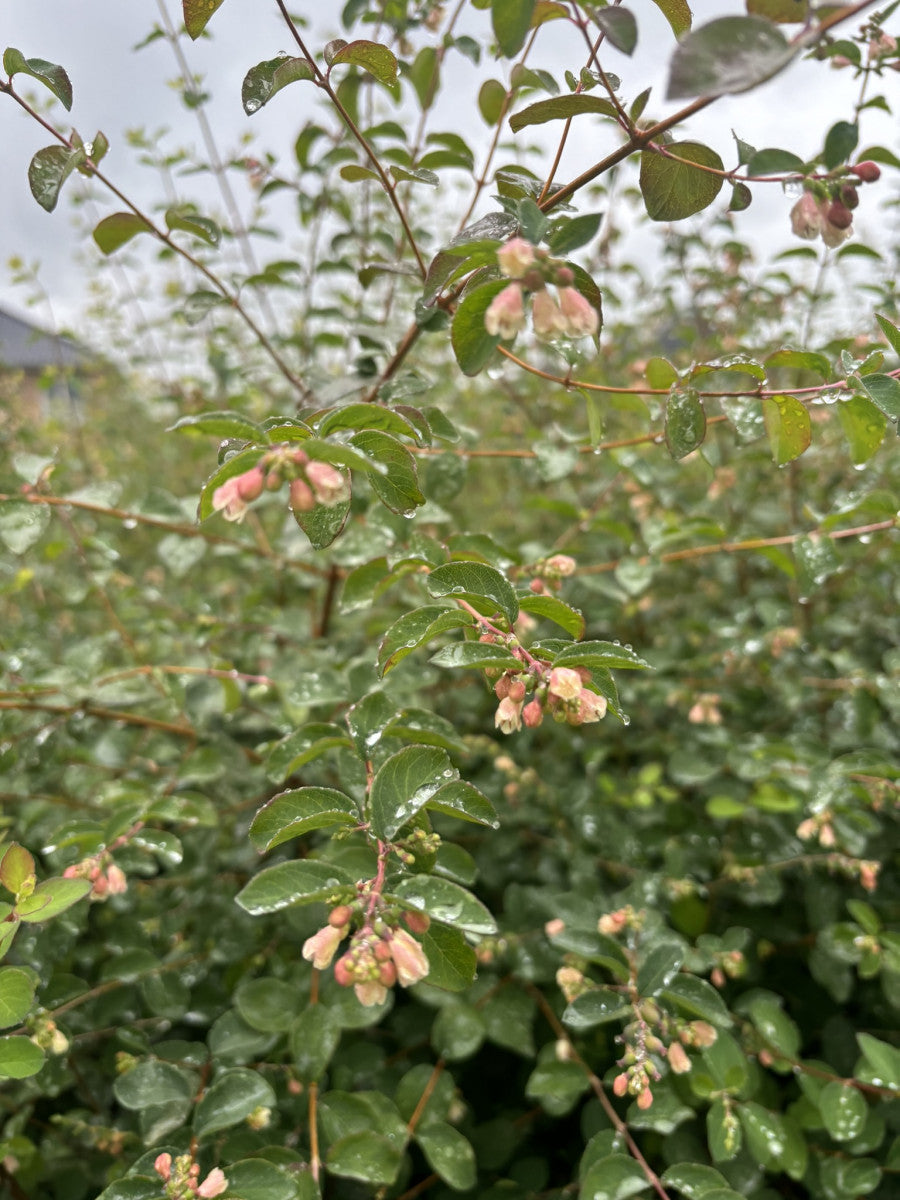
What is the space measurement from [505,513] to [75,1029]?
2.03 m

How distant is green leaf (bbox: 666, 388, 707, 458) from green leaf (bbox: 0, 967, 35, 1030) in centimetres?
103

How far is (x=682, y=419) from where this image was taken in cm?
91

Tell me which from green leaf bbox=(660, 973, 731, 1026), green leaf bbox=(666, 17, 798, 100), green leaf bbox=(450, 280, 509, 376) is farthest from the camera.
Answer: green leaf bbox=(660, 973, 731, 1026)

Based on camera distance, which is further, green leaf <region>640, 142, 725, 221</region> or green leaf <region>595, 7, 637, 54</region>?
green leaf <region>640, 142, 725, 221</region>

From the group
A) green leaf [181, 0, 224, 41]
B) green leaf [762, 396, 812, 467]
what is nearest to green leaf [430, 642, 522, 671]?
green leaf [762, 396, 812, 467]

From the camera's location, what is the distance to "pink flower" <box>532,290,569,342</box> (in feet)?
2.32

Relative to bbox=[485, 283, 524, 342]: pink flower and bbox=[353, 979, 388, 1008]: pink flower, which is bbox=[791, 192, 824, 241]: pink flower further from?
bbox=[353, 979, 388, 1008]: pink flower

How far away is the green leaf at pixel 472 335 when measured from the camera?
75 cm

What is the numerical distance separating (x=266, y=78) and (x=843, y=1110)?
1702mm

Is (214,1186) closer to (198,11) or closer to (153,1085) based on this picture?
(153,1085)

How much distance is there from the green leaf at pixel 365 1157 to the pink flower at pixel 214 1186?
0.19 m

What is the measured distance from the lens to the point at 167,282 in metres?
3.07

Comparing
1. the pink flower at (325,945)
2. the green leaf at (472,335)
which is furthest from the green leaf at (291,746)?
the green leaf at (472,335)

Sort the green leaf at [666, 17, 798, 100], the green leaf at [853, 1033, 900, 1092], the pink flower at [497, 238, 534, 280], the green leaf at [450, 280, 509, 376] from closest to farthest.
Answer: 1. the green leaf at [666, 17, 798, 100]
2. the pink flower at [497, 238, 534, 280]
3. the green leaf at [450, 280, 509, 376]
4. the green leaf at [853, 1033, 900, 1092]
